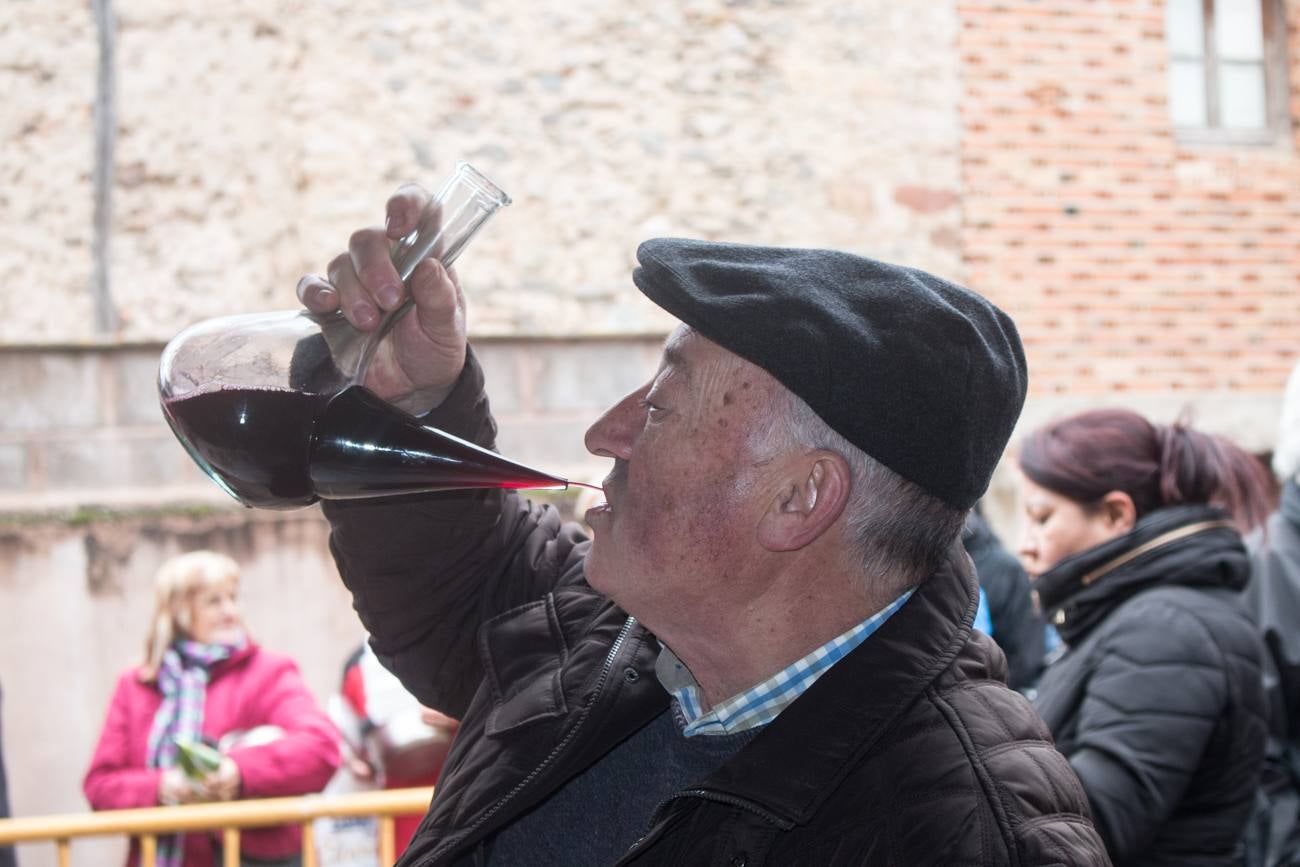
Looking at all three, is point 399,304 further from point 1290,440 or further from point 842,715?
point 1290,440

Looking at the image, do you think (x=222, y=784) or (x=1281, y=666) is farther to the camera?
(x=222, y=784)

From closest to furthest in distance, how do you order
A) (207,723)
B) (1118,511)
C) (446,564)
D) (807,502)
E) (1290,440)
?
(807,502), (446,564), (1118,511), (1290,440), (207,723)

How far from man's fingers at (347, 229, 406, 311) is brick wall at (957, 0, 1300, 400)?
5.71 meters

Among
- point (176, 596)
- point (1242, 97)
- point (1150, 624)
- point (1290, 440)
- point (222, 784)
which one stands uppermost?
point (1242, 97)

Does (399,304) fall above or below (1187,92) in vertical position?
below

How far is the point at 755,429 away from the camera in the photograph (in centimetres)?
153

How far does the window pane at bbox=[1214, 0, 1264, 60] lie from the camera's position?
24.8 ft

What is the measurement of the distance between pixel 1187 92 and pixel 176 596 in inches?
238

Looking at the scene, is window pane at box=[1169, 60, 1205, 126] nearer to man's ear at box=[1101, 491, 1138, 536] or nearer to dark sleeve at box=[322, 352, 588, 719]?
man's ear at box=[1101, 491, 1138, 536]

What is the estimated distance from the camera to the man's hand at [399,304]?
1.58m

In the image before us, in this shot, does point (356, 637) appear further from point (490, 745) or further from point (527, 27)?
point (490, 745)

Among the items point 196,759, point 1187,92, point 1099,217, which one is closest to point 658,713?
point 196,759

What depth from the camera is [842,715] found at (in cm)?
140

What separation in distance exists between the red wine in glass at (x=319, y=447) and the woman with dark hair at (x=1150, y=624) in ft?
5.17
